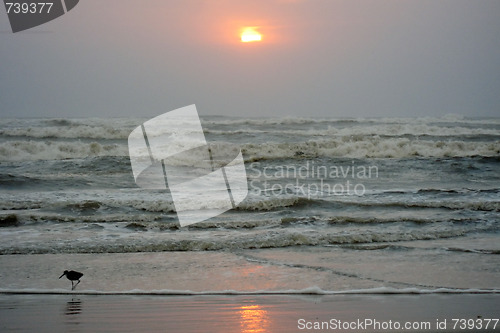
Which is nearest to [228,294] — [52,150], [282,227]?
[282,227]

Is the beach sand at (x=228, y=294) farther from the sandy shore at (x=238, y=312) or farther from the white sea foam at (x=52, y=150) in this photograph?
the white sea foam at (x=52, y=150)

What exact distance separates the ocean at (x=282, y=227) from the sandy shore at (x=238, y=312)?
36 centimetres

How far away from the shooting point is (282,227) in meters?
9.26

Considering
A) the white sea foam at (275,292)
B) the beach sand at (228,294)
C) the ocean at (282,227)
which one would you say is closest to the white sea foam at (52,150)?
the ocean at (282,227)

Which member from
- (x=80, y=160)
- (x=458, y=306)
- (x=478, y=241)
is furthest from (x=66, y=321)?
(x=80, y=160)

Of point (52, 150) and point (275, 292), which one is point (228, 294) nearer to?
point (275, 292)

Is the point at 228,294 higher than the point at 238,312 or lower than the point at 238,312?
lower

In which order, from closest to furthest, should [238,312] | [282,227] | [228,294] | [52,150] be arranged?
[238,312] → [228,294] → [282,227] → [52,150]

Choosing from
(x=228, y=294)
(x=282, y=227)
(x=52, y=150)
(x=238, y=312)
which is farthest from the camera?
(x=52, y=150)

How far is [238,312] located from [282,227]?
15.7 ft

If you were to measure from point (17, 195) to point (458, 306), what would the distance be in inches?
402

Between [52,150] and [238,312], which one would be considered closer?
[238,312]

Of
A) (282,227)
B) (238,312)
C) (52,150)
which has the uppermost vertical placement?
(238,312)

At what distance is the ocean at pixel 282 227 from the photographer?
5.99 meters
